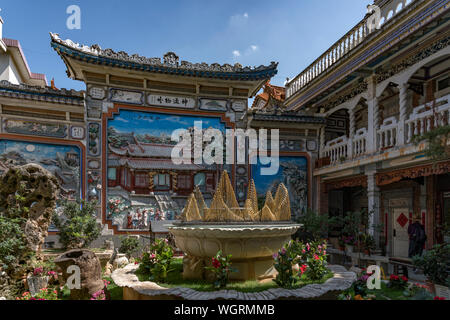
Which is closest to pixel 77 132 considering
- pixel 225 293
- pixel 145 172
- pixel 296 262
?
pixel 145 172

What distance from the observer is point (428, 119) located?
30.2 ft

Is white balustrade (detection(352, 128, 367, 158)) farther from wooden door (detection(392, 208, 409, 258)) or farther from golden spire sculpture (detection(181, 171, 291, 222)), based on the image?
golden spire sculpture (detection(181, 171, 291, 222))

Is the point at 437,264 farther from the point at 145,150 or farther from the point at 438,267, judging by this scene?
the point at 145,150

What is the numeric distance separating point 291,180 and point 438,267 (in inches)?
345

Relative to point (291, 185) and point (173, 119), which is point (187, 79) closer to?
point (173, 119)

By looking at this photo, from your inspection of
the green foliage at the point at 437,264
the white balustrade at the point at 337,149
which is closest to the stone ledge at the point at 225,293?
the green foliage at the point at 437,264

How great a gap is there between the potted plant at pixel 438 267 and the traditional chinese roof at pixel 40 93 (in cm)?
1332

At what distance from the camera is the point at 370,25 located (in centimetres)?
1107

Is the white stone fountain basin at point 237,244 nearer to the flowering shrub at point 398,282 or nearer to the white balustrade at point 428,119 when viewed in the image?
the flowering shrub at point 398,282

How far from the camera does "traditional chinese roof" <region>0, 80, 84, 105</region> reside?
11867 millimetres

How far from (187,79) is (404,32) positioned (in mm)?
8940
